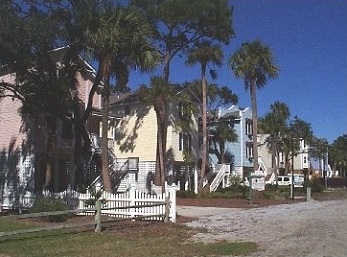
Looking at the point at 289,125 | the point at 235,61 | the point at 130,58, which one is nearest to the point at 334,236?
the point at 130,58

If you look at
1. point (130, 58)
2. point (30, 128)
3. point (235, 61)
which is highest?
point (235, 61)

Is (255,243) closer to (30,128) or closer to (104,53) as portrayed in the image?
(104,53)

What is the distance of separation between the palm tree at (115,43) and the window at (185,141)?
22.3 meters

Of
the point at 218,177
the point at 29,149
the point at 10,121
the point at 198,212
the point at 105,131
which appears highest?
the point at 10,121

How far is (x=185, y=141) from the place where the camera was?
45188 millimetres

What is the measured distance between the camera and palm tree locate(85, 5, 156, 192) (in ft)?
68.8

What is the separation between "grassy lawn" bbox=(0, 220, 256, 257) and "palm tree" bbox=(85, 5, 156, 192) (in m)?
6.02

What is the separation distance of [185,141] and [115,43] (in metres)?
25.1

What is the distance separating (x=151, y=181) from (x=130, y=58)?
19186mm

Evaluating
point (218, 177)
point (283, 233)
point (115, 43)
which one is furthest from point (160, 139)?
point (283, 233)

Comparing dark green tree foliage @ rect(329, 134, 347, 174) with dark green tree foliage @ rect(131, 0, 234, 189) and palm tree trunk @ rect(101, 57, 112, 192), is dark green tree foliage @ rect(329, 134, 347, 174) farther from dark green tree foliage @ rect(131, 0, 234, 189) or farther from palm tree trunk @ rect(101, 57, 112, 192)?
palm tree trunk @ rect(101, 57, 112, 192)

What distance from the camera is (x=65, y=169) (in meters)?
34.8

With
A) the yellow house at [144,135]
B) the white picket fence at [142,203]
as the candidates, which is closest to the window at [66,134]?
the yellow house at [144,135]

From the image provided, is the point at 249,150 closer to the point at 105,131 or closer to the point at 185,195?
the point at 185,195
